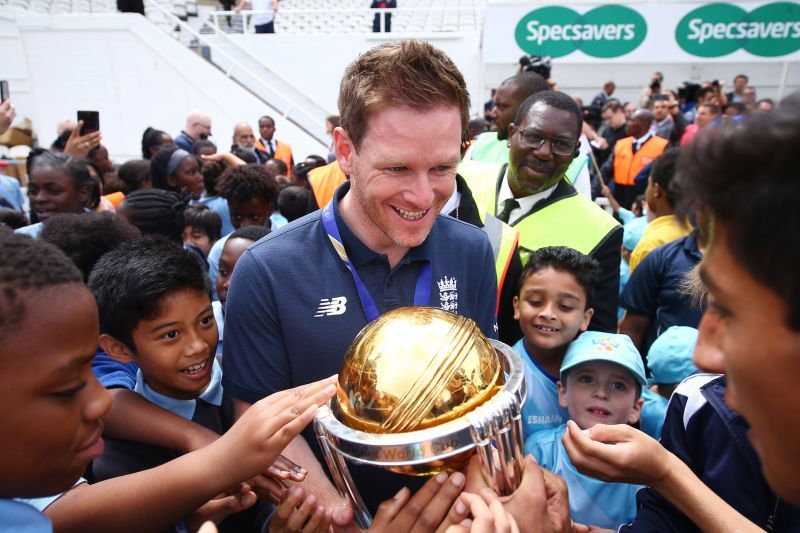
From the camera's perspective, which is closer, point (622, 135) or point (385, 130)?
point (385, 130)

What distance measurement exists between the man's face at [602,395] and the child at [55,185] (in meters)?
3.56

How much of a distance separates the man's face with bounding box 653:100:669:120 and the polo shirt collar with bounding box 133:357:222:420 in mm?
9397

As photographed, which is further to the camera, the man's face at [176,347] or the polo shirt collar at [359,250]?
the man's face at [176,347]

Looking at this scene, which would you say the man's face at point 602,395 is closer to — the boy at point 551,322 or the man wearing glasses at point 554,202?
the boy at point 551,322

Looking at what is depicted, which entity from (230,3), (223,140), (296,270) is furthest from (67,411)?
(230,3)

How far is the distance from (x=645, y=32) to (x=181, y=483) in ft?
46.3

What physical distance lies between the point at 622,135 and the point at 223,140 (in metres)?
10.1

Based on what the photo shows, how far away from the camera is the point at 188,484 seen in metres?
1.44

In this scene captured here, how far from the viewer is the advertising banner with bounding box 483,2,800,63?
12.2 m

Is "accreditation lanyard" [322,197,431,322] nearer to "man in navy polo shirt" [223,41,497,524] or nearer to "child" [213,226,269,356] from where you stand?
"man in navy polo shirt" [223,41,497,524]

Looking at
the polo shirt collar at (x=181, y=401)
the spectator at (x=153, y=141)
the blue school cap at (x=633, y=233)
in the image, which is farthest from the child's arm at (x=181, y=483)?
the spectator at (x=153, y=141)

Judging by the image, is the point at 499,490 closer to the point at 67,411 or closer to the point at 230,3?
the point at 67,411

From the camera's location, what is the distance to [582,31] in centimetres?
1259

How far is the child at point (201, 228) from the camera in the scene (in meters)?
4.44
